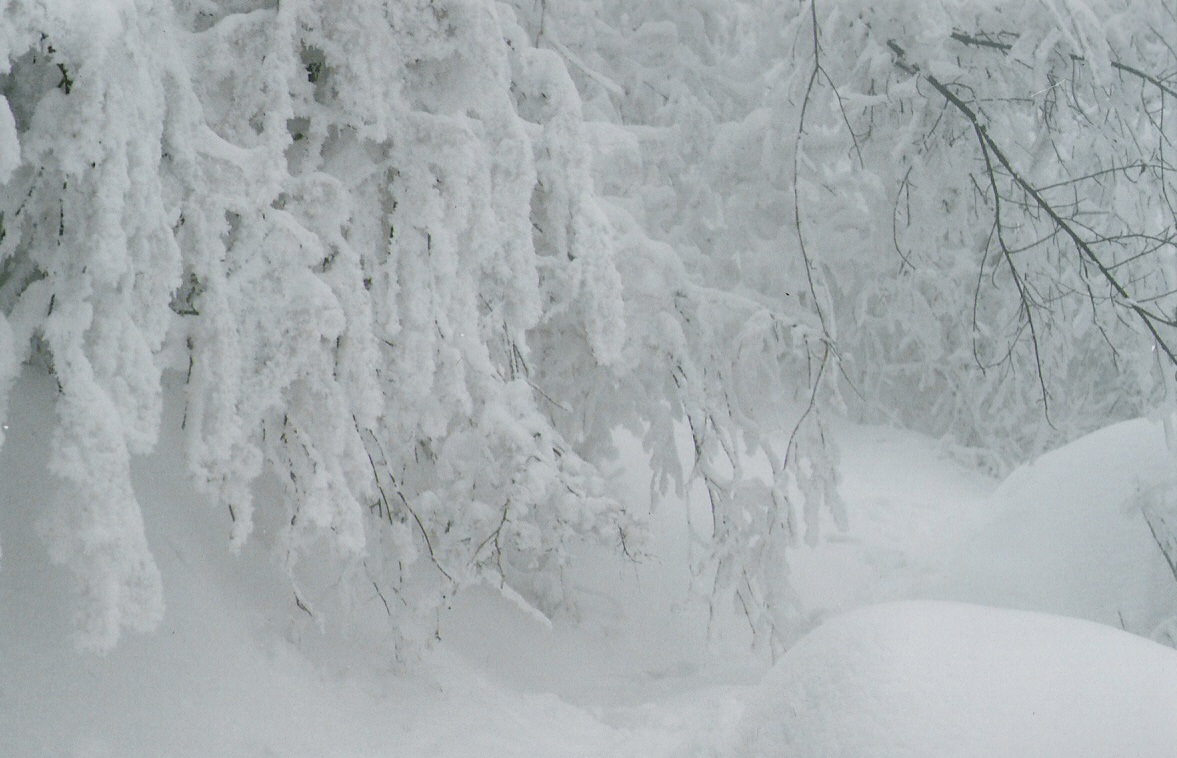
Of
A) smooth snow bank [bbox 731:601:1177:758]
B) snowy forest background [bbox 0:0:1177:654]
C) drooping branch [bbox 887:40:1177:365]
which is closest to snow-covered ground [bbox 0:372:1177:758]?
smooth snow bank [bbox 731:601:1177:758]

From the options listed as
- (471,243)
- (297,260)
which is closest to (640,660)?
(471,243)

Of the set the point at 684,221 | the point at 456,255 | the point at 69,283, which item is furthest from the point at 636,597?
the point at 69,283

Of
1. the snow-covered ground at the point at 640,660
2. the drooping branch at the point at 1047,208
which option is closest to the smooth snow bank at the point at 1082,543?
the snow-covered ground at the point at 640,660

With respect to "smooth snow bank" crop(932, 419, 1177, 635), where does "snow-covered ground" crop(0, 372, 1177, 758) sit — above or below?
below

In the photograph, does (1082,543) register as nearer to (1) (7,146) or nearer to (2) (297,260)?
(2) (297,260)

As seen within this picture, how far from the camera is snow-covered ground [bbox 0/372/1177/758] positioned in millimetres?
2578

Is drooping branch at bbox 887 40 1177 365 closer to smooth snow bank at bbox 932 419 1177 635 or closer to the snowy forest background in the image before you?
the snowy forest background

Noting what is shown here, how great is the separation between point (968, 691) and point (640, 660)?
11.8ft

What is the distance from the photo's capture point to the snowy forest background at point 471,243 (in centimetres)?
236

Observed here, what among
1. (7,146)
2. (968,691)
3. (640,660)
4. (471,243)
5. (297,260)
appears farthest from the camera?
(640,660)

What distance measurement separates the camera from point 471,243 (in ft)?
11.6

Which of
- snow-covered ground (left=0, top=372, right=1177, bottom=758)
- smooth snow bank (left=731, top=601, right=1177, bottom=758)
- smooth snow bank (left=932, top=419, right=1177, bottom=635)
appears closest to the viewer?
smooth snow bank (left=731, top=601, right=1177, bottom=758)

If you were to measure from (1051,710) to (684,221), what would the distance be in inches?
178

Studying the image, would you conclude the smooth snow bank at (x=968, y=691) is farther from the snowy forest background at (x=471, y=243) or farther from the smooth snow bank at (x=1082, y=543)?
the smooth snow bank at (x=1082, y=543)
